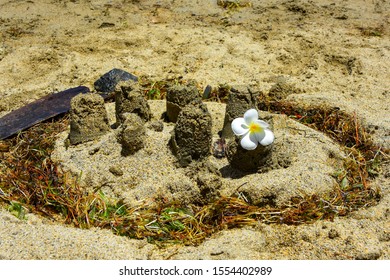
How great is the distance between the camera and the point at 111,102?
4363 millimetres

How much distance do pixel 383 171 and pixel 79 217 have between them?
222cm

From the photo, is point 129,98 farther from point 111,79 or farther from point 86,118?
point 111,79

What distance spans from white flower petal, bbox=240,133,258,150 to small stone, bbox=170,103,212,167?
293 mm

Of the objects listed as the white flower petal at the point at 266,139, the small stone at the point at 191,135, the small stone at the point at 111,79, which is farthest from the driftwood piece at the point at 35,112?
the white flower petal at the point at 266,139

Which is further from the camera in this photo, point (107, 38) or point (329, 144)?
point (107, 38)

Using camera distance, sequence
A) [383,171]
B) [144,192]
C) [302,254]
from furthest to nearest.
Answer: [383,171]
[144,192]
[302,254]

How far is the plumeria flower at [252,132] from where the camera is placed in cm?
275

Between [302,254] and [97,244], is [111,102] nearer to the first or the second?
[97,244]

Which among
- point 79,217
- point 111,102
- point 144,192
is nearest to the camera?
point 79,217

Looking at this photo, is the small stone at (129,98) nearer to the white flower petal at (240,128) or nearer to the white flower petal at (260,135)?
the white flower petal at (240,128)

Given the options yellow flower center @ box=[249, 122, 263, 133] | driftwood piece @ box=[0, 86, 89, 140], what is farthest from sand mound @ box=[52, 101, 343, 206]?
driftwood piece @ box=[0, 86, 89, 140]

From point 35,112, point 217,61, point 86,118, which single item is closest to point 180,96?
point 86,118

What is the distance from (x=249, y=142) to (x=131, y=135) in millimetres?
843

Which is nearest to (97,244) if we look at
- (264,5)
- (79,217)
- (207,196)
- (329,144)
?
(79,217)
